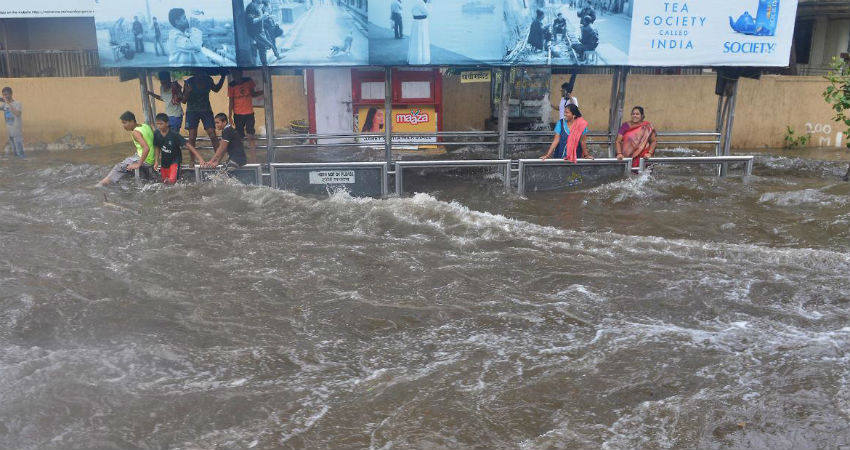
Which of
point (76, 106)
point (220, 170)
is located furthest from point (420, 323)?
point (76, 106)

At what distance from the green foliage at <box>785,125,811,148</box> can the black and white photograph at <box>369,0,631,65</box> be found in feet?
24.4

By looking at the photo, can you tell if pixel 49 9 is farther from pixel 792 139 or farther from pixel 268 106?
pixel 792 139

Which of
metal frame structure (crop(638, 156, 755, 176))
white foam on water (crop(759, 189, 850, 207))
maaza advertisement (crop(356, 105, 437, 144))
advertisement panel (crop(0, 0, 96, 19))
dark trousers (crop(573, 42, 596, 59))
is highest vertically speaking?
advertisement panel (crop(0, 0, 96, 19))

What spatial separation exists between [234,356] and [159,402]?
2.53 ft

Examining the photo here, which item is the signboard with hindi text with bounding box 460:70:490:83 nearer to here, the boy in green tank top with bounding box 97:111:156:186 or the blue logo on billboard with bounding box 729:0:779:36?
the blue logo on billboard with bounding box 729:0:779:36

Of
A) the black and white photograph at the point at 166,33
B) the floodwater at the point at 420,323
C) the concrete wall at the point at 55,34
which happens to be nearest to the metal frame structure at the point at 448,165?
the floodwater at the point at 420,323

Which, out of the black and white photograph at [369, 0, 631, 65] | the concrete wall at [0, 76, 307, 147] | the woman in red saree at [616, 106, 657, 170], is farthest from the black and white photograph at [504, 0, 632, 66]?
the concrete wall at [0, 76, 307, 147]

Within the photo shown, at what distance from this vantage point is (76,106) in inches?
615

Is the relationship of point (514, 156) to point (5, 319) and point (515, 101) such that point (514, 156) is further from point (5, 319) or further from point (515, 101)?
point (5, 319)

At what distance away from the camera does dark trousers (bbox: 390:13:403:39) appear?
998 centimetres

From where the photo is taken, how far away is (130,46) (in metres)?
9.91

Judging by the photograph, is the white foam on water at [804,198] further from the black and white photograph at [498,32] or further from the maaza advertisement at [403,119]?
the maaza advertisement at [403,119]

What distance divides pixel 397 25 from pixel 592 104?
24.0 ft

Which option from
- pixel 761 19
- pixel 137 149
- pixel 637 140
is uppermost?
pixel 761 19
